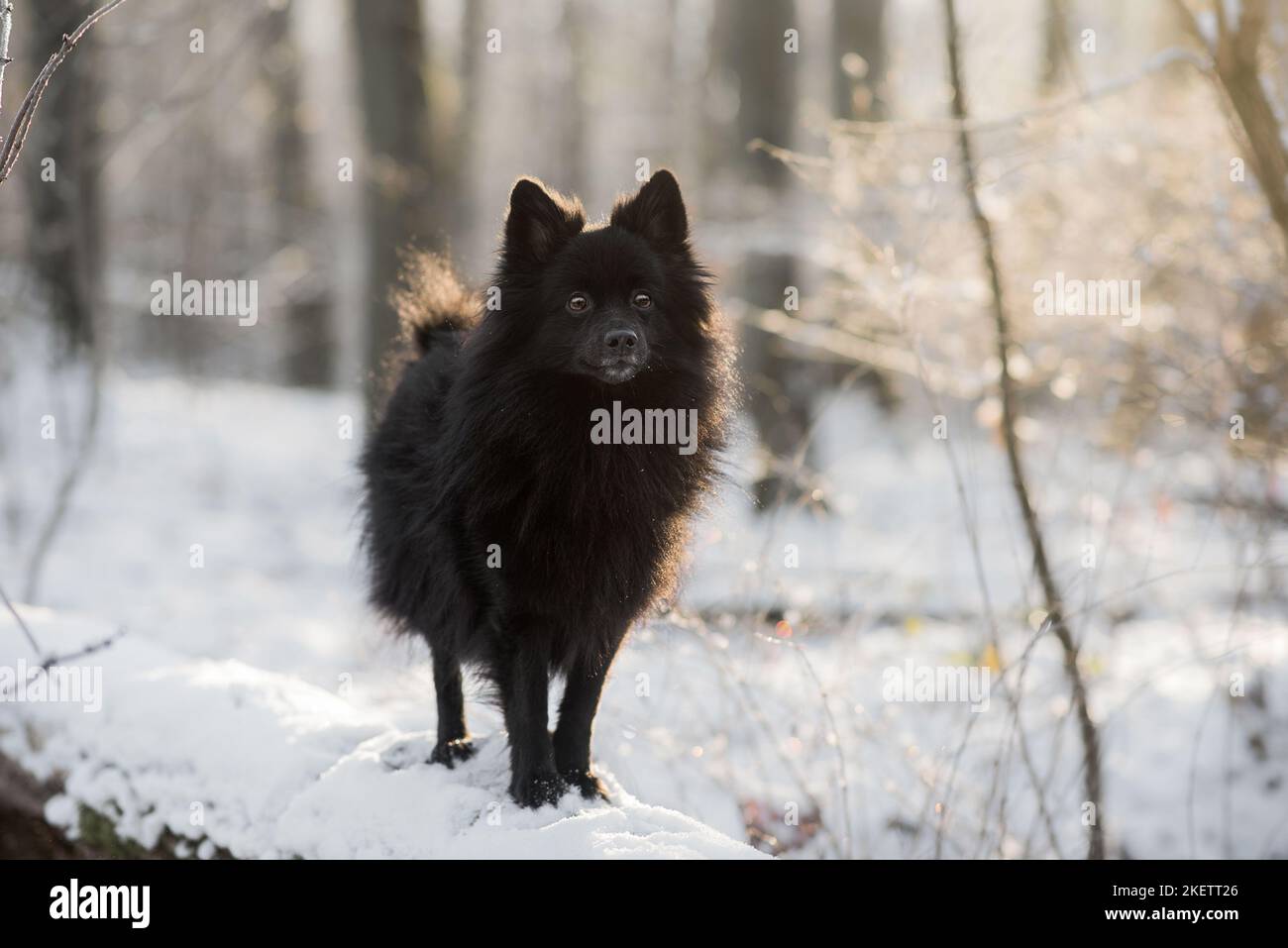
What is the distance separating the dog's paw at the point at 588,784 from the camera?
323 centimetres

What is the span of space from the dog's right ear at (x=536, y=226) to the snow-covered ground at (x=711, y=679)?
1.04 m

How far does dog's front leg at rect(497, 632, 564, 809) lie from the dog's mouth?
84 centimetres

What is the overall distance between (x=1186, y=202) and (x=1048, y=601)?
2.65 m

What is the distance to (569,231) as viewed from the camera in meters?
3.42

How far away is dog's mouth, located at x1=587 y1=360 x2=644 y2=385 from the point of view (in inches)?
122

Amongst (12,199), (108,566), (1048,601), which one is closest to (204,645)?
(108,566)

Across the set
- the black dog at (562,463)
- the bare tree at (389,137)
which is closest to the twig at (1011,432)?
the black dog at (562,463)

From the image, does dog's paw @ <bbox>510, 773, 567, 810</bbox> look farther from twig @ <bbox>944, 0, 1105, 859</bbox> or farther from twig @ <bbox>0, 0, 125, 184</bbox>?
twig @ <bbox>944, 0, 1105, 859</bbox>

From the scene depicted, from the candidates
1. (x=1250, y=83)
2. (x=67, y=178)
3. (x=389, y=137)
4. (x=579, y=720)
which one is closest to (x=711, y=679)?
(x=579, y=720)

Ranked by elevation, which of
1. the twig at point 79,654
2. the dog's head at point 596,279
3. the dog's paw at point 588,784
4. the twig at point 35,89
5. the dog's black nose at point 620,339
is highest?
the twig at point 35,89

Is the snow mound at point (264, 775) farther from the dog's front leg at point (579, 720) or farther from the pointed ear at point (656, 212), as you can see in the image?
the pointed ear at point (656, 212)

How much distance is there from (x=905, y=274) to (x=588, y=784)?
89.9 inches

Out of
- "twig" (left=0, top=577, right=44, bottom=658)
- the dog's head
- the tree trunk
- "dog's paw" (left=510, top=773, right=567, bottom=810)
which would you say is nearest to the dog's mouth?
the dog's head
